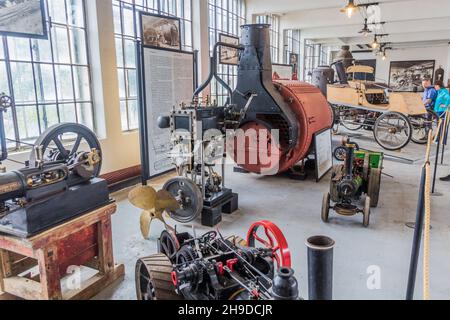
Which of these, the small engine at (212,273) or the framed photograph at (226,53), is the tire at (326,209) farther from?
the framed photograph at (226,53)

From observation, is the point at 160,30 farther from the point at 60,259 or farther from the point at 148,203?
the point at 60,259

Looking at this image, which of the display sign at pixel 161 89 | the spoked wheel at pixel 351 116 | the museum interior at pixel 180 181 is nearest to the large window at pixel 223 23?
the museum interior at pixel 180 181

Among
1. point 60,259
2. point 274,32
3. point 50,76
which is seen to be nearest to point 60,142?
point 60,259

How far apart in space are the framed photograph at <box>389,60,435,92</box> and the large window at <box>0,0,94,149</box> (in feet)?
63.3

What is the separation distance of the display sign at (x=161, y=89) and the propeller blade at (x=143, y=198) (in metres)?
1.07

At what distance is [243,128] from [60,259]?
10.3 ft

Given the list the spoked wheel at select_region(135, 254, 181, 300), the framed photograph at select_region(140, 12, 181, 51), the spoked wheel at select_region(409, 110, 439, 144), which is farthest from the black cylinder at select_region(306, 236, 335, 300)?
the spoked wheel at select_region(409, 110, 439, 144)

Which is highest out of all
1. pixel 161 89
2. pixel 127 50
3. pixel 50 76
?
pixel 127 50

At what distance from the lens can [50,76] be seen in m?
3.83

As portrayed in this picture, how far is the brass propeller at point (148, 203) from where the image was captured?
117 inches

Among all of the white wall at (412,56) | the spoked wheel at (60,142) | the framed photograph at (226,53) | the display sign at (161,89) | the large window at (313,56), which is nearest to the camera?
the spoked wheel at (60,142)

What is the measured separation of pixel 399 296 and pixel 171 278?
1.49 m

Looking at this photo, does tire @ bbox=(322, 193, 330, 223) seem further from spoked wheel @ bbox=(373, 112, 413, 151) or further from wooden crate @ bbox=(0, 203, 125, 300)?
spoked wheel @ bbox=(373, 112, 413, 151)

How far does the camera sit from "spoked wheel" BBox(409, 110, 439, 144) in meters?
7.61
